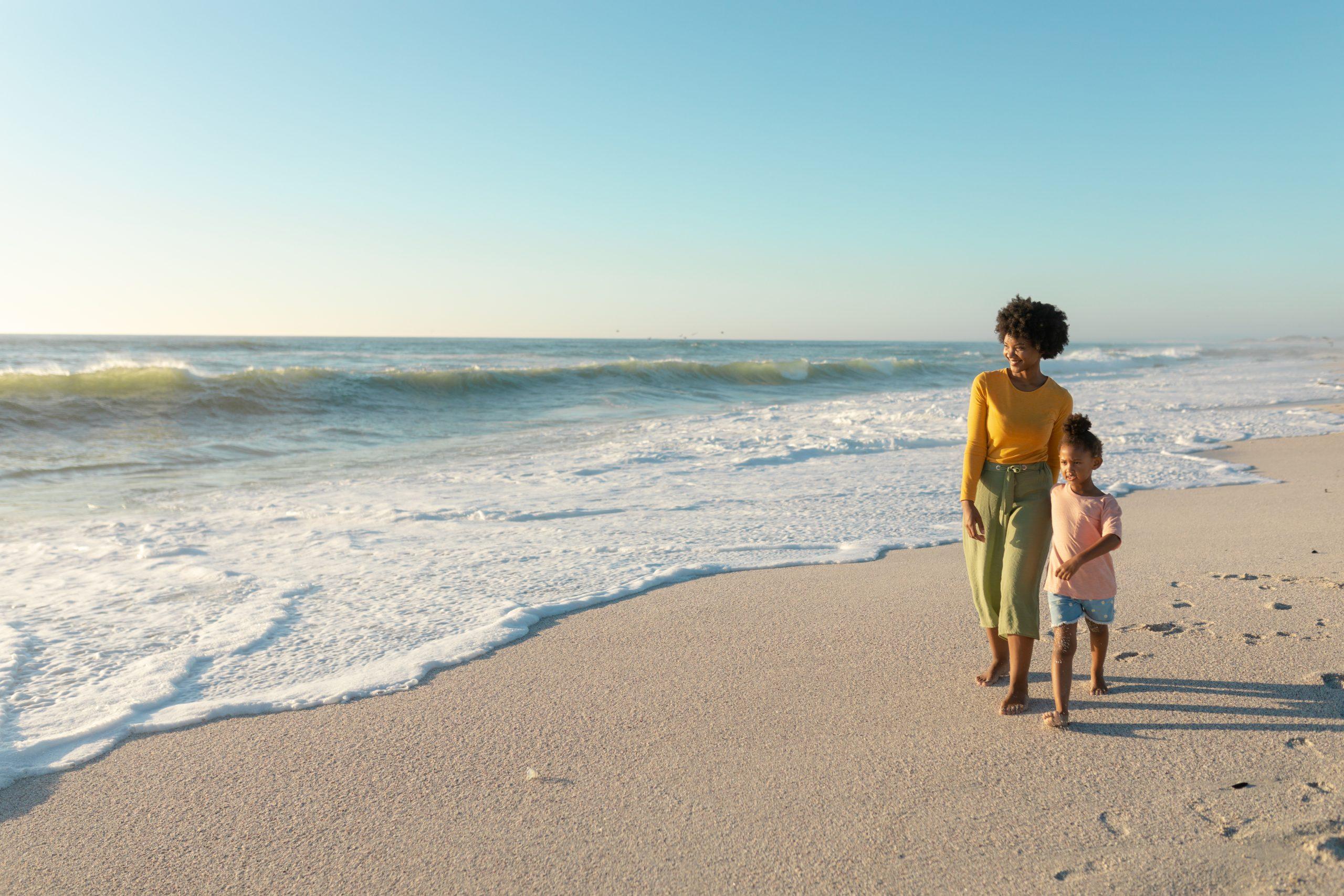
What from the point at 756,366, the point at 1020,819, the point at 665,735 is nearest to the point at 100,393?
the point at 665,735

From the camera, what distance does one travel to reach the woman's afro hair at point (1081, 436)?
283cm

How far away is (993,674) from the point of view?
3.27 m

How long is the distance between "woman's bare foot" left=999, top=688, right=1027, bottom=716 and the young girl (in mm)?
91

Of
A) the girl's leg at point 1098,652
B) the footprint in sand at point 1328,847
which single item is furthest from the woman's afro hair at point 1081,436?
the footprint in sand at point 1328,847

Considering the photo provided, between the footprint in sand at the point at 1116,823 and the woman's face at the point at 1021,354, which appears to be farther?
the woman's face at the point at 1021,354

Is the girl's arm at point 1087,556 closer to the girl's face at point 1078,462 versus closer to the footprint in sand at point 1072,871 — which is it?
the girl's face at point 1078,462

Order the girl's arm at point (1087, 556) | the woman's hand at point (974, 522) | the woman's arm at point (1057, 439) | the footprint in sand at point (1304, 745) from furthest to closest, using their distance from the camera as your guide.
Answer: the woman's hand at point (974, 522)
the woman's arm at point (1057, 439)
the girl's arm at point (1087, 556)
the footprint in sand at point (1304, 745)

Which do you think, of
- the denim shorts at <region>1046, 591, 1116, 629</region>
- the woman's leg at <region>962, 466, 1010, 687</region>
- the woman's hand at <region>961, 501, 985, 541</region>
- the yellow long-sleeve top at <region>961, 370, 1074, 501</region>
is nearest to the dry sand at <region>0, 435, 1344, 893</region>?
the woman's leg at <region>962, 466, 1010, 687</region>

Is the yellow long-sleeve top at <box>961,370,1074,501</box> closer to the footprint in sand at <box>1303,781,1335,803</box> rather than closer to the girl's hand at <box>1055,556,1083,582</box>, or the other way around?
the girl's hand at <box>1055,556,1083,582</box>

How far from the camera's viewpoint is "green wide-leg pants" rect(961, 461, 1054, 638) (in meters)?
2.97

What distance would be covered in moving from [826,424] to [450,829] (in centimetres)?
1177

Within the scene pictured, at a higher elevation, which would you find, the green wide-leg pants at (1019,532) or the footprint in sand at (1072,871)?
the green wide-leg pants at (1019,532)

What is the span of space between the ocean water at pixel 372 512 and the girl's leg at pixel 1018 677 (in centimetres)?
216

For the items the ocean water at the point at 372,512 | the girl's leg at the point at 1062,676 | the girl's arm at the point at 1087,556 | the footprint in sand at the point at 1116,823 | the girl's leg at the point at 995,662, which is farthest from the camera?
the ocean water at the point at 372,512
